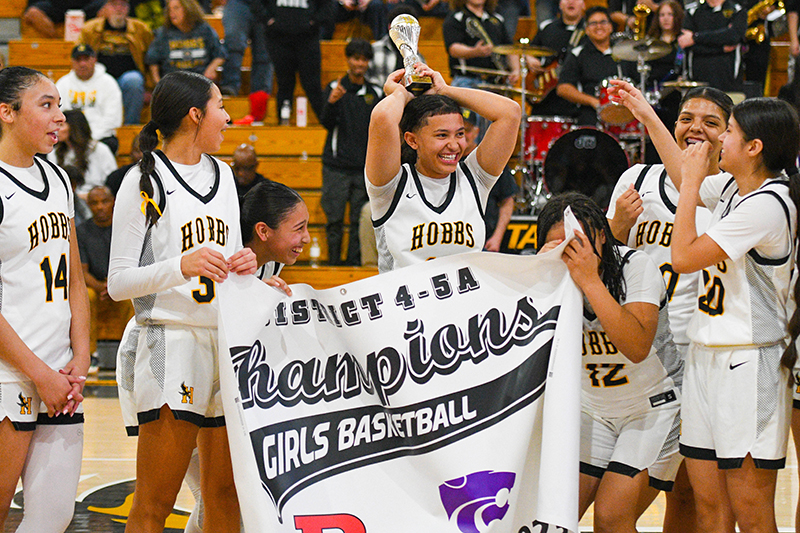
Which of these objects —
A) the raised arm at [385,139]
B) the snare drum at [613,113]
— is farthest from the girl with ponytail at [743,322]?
the snare drum at [613,113]

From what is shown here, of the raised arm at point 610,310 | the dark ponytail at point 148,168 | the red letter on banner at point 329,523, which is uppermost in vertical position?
the dark ponytail at point 148,168

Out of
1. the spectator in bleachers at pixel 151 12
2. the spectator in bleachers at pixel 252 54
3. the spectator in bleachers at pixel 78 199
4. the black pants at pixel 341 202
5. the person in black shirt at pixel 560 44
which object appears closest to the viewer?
the spectator in bleachers at pixel 78 199

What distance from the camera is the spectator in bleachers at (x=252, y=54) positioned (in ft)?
32.9

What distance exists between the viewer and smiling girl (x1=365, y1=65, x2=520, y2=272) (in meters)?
3.32

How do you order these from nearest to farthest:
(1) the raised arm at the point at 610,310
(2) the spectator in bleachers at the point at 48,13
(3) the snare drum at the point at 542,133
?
(1) the raised arm at the point at 610,310, (3) the snare drum at the point at 542,133, (2) the spectator in bleachers at the point at 48,13

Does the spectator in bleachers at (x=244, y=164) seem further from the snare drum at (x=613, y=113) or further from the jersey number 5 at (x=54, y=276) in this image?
the jersey number 5 at (x=54, y=276)

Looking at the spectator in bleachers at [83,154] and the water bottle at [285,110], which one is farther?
the water bottle at [285,110]

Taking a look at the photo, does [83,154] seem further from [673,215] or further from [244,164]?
[673,215]

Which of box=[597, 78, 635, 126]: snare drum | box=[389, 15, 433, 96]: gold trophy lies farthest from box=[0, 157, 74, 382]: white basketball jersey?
box=[597, 78, 635, 126]: snare drum

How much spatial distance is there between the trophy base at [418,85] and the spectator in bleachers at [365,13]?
691 centimetres

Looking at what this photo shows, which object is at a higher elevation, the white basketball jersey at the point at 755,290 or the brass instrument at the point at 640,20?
the brass instrument at the point at 640,20

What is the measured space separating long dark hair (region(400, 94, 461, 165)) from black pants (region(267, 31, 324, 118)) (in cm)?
623

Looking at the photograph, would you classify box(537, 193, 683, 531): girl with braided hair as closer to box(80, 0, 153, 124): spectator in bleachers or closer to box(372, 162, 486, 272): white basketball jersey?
box(372, 162, 486, 272): white basketball jersey

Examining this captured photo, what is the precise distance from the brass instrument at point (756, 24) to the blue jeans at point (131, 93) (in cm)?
658
